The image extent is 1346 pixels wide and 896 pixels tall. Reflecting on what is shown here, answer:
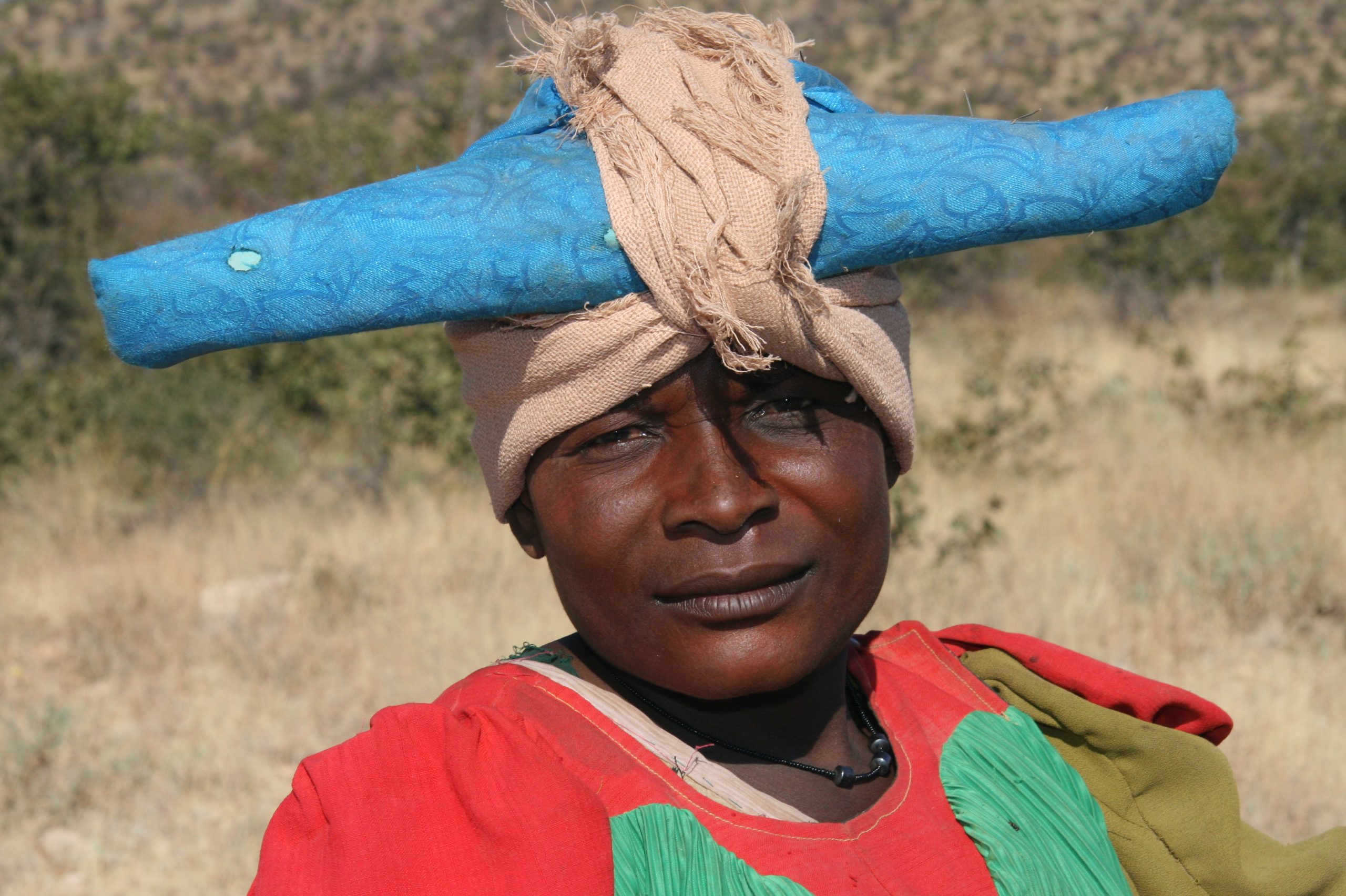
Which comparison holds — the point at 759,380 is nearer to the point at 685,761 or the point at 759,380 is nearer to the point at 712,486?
the point at 712,486

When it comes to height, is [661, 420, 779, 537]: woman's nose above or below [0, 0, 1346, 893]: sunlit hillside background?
above

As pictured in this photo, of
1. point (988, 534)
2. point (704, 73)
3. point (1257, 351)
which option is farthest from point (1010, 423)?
point (704, 73)

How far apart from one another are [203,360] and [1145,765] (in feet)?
26.3

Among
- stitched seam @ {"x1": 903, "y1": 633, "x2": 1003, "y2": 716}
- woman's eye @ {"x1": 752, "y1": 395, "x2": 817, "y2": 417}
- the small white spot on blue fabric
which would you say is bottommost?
stitched seam @ {"x1": 903, "y1": 633, "x2": 1003, "y2": 716}

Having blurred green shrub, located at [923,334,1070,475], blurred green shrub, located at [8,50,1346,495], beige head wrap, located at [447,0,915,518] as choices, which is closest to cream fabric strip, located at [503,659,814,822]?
beige head wrap, located at [447,0,915,518]

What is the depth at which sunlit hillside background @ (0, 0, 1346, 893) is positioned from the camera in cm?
416

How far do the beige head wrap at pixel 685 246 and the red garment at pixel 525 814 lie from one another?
0.36 m

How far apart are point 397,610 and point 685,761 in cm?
400

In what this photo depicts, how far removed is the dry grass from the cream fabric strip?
2481 mm

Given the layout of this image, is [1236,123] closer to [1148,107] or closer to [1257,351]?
[1148,107]

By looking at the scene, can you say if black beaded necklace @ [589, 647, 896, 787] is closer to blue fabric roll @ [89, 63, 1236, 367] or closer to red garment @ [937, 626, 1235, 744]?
red garment @ [937, 626, 1235, 744]

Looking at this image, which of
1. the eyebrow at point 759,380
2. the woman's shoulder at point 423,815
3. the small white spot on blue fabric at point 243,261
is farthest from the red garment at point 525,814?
the small white spot on blue fabric at point 243,261

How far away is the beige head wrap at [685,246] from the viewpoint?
4.39 feet

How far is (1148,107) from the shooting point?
1.43 meters
